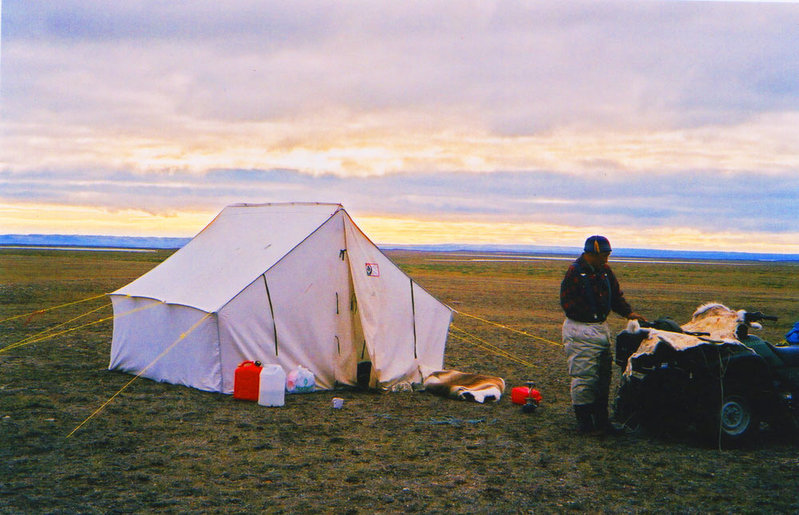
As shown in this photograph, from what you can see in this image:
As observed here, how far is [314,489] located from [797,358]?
5298 mm

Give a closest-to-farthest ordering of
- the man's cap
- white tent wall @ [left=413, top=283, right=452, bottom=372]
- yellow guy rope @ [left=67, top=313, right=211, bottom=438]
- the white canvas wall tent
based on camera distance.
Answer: the man's cap → yellow guy rope @ [left=67, top=313, right=211, bottom=438] → the white canvas wall tent → white tent wall @ [left=413, top=283, right=452, bottom=372]

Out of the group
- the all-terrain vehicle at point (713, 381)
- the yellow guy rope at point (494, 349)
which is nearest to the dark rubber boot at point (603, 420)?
the all-terrain vehicle at point (713, 381)

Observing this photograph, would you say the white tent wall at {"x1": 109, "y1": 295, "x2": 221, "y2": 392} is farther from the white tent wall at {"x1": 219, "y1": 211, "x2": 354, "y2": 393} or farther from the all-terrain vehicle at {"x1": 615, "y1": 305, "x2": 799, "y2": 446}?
the all-terrain vehicle at {"x1": 615, "y1": 305, "x2": 799, "y2": 446}

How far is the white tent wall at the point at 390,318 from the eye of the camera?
9.84 metres

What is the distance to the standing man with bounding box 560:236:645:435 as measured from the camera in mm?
7262

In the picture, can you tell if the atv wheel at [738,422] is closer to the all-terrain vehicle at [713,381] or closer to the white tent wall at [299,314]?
the all-terrain vehicle at [713,381]

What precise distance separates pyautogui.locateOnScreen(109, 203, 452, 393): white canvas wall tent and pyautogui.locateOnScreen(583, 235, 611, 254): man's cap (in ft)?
11.5

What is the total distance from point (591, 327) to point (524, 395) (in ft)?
7.02

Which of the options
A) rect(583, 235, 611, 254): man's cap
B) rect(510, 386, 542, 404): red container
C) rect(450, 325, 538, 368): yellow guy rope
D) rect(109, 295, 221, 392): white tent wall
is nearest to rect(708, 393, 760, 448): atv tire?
rect(583, 235, 611, 254): man's cap

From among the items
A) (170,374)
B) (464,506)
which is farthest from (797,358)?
(170,374)

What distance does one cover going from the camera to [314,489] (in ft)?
19.1

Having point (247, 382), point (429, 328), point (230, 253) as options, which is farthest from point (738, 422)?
point (230, 253)

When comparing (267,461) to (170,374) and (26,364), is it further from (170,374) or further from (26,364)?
(26,364)

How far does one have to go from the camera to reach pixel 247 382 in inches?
346
